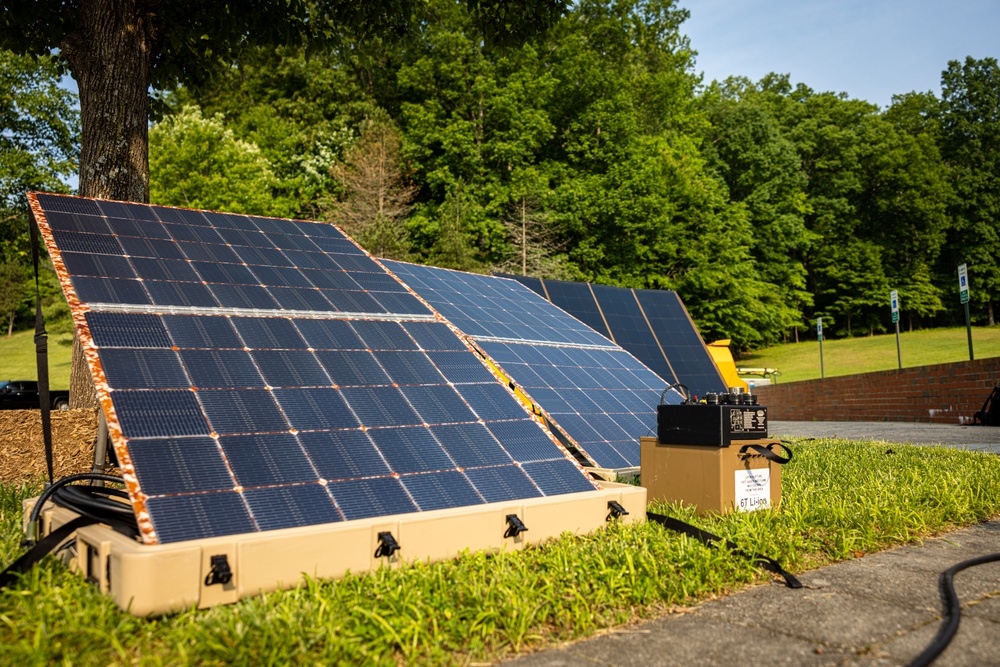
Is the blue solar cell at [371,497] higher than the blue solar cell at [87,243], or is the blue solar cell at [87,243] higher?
the blue solar cell at [87,243]

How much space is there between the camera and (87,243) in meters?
6.32

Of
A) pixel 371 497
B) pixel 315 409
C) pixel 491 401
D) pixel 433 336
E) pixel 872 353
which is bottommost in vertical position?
pixel 872 353

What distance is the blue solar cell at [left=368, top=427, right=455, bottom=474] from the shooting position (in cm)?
514

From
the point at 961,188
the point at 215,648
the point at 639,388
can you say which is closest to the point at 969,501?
the point at 639,388

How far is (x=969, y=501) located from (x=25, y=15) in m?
12.9

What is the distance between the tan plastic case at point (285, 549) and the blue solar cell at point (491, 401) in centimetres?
99

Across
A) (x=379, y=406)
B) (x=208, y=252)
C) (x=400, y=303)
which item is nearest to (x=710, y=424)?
(x=379, y=406)

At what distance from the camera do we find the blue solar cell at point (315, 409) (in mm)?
5145

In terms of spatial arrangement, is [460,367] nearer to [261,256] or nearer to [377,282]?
[377,282]

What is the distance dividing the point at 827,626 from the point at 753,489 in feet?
8.22

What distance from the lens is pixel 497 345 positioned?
9.02m

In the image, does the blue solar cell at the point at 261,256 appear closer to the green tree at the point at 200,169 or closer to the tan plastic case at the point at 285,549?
the tan plastic case at the point at 285,549

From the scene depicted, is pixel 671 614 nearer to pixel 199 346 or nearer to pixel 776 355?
pixel 199 346

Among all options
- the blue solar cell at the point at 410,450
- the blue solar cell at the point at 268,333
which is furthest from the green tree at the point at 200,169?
the blue solar cell at the point at 410,450
